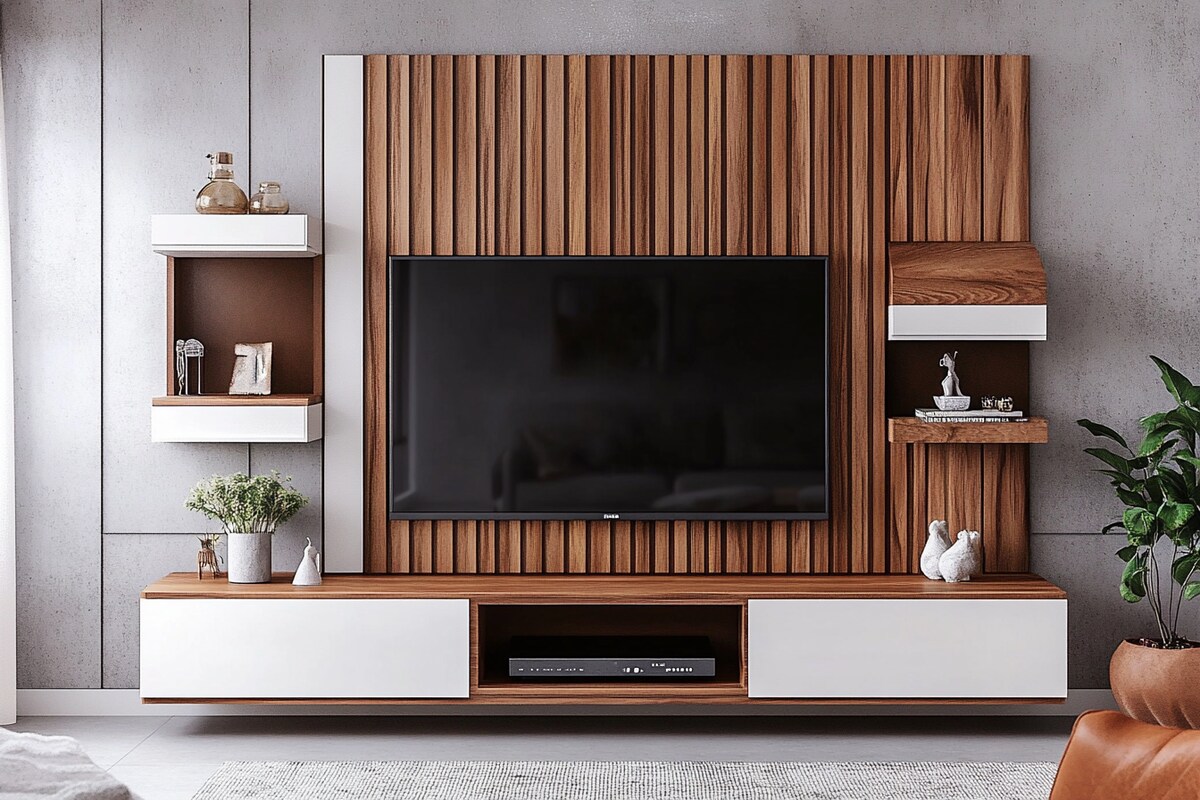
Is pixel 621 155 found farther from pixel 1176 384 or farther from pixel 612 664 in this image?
pixel 1176 384

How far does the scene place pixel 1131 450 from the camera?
12.4ft

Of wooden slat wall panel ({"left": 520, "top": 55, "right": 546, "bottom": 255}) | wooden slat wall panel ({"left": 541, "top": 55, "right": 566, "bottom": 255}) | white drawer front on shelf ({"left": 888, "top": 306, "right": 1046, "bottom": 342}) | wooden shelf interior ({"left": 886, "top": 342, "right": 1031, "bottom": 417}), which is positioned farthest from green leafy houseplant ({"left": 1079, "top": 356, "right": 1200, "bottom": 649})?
wooden slat wall panel ({"left": 520, "top": 55, "right": 546, "bottom": 255})

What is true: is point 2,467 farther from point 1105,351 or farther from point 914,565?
point 1105,351

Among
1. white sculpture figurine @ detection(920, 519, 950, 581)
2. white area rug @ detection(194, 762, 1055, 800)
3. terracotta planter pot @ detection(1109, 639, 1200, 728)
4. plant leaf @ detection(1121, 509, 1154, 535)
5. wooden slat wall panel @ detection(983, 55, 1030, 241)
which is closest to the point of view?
white area rug @ detection(194, 762, 1055, 800)

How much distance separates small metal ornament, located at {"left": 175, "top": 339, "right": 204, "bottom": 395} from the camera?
12.2ft

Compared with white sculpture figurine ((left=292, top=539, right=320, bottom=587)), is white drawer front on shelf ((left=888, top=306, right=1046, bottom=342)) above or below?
above

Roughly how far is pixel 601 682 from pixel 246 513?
1202 millimetres

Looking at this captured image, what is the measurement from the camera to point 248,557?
3.58 meters

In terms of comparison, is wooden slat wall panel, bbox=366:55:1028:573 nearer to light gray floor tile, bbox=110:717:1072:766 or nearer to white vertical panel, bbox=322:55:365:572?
white vertical panel, bbox=322:55:365:572

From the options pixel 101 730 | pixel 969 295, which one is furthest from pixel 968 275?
pixel 101 730

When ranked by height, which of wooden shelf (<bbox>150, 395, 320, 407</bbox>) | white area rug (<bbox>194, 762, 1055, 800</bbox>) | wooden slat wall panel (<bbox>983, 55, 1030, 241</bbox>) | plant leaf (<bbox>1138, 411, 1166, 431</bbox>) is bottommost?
white area rug (<bbox>194, 762, 1055, 800</bbox>)

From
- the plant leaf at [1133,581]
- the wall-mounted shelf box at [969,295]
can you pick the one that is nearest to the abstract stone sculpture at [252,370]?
the wall-mounted shelf box at [969,295]

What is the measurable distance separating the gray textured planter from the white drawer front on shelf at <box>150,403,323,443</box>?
0.31 m

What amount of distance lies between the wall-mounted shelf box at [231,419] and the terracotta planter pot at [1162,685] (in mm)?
2563
